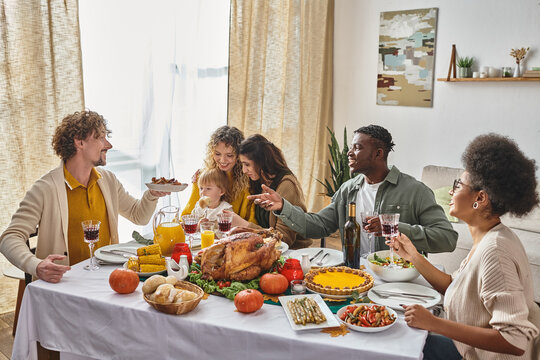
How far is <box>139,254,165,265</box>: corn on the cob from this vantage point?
2.01 metres

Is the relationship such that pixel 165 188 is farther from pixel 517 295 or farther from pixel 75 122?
pixel 517 295

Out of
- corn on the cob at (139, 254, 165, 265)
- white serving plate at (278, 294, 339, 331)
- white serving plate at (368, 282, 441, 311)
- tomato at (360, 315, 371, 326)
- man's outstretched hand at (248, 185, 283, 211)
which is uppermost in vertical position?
man's outstretched hand at (248, 185, 283, 211)

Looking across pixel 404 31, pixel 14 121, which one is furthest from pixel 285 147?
pixel 14 121

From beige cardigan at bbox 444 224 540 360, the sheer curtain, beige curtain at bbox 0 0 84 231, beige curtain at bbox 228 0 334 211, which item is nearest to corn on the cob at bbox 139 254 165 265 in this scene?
beige cardigan at bbox 444 224 540 360

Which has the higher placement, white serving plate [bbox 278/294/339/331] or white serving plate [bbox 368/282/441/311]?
white serving plate [bbox 278/294/339/331]

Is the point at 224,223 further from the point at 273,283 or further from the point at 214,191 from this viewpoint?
the point at 214,191

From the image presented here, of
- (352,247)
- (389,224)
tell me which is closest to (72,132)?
(352,247)

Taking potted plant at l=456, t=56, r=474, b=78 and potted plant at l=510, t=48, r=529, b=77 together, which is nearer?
potted plant at l=510, t=48, r=529, b=77

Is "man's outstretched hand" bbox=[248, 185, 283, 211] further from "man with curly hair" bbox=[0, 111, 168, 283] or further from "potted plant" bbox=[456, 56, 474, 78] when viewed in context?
"potted plant" bbox=[456, 56, 474, 78]

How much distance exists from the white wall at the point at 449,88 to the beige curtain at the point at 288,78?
23cm

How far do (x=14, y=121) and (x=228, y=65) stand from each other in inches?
77.2

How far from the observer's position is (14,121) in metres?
2.93

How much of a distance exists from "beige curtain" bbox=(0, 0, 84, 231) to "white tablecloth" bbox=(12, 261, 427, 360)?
4.21 ft

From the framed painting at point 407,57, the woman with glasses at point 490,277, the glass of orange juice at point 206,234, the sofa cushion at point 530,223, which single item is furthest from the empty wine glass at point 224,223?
the framed painting at point 407,57
